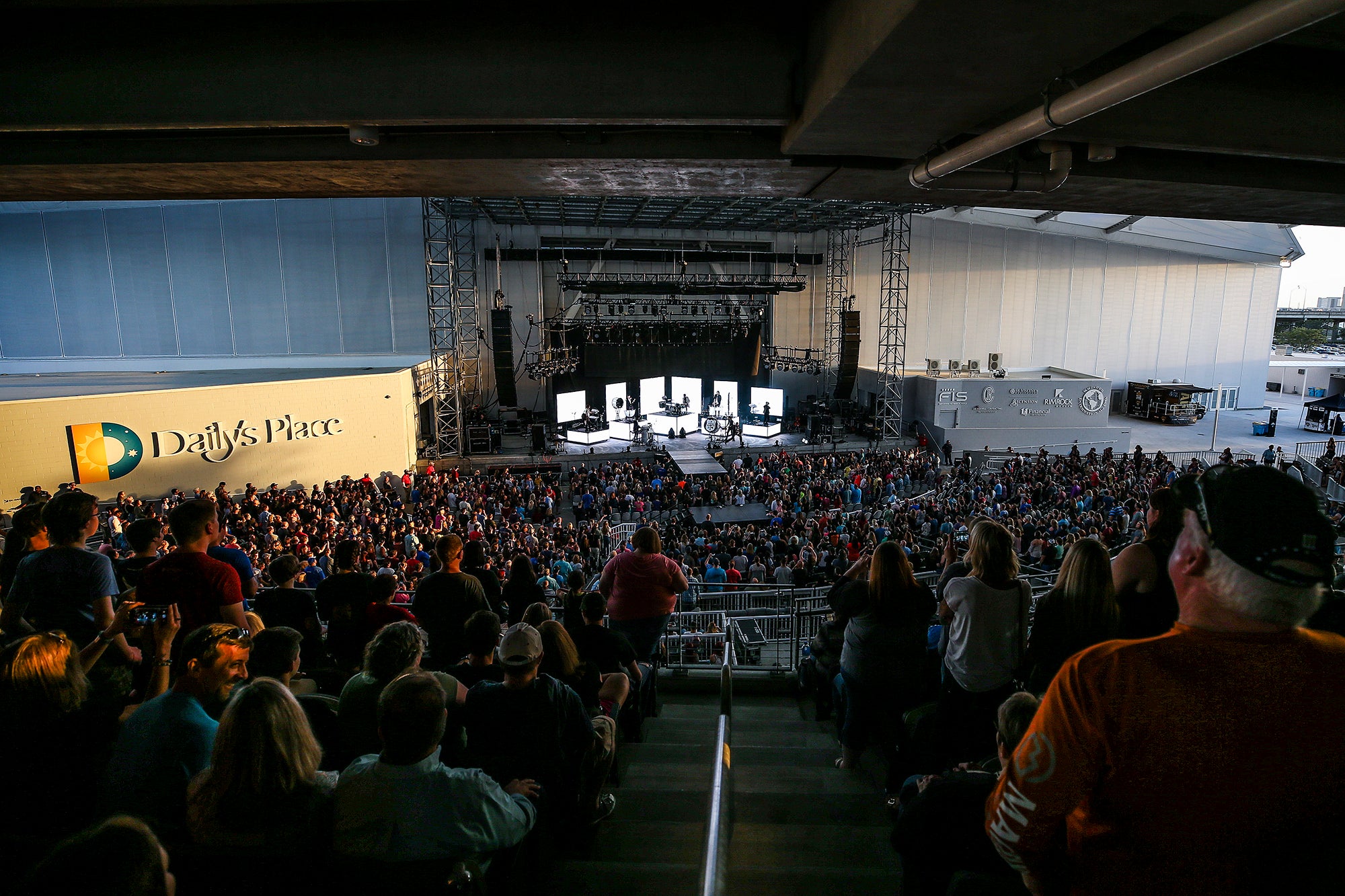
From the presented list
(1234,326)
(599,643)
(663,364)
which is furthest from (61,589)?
(1234,326)

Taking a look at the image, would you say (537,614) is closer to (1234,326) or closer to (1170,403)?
(1170,403)

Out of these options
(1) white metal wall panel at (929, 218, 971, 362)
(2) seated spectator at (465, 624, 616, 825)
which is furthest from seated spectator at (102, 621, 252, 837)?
(1) white metal wall panel at (929, 218, 971, 362)

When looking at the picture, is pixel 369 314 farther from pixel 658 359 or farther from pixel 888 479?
pixel 888 479

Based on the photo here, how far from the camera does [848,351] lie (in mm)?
22594

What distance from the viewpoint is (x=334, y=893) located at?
1651 millimetres

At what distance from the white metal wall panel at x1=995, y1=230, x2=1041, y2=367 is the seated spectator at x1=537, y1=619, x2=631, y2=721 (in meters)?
28.9

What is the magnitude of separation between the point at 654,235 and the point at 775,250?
4.87 m

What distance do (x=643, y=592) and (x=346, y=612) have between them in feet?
5.22

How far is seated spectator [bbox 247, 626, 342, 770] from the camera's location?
6.83 feet

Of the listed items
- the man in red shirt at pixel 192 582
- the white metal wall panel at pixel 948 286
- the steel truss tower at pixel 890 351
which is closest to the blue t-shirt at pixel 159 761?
the man in red shirt at pixel 192 582

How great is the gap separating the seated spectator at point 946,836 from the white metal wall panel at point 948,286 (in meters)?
28.3

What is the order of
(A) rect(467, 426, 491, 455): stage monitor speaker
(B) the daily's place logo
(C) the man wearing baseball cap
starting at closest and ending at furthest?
1. (C) the man wearing baseball cap
2. (B) the daily's place logo
3. (A) rect(467, 426, 491, 455): stage monitor speaker

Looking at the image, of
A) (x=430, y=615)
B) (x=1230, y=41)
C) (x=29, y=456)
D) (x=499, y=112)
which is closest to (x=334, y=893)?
(x=430, y=615)

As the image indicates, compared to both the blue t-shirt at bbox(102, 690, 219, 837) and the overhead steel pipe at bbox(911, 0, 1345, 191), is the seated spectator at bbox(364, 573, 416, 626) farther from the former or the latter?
the overhead steel pipe at bbox(911, 0, 1345, 191)
